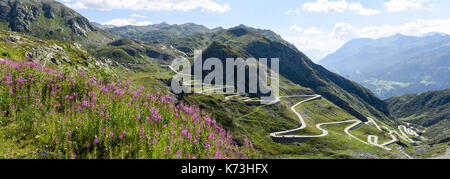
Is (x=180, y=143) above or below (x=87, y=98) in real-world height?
below

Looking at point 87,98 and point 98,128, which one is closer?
point 98,128

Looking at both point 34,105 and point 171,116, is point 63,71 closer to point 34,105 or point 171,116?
point 34,105

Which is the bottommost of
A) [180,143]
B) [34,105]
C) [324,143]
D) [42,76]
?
[324,143]

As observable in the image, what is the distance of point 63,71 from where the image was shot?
12898mm

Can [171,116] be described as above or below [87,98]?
below

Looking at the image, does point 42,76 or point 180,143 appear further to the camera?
point 42,76

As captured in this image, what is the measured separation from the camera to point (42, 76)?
1166cm
